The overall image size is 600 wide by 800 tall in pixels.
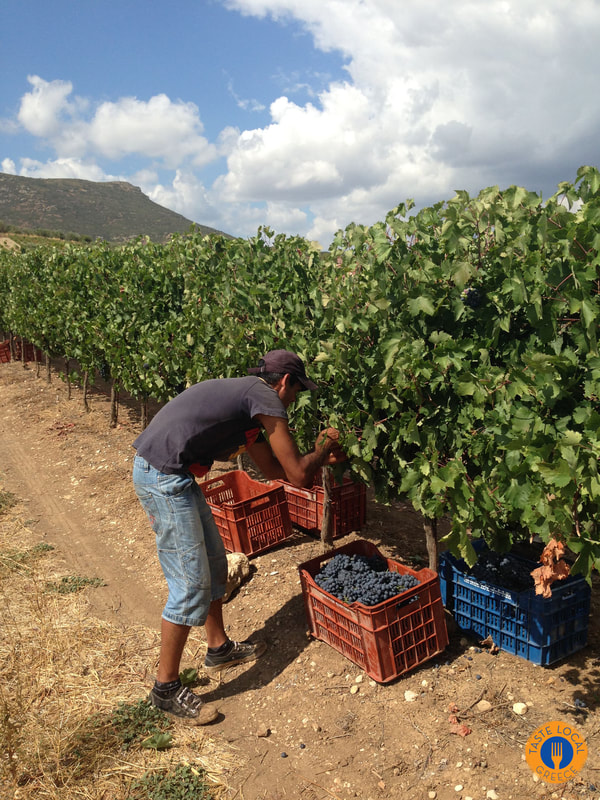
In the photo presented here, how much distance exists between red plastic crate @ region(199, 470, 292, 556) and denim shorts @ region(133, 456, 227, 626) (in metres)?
1.66

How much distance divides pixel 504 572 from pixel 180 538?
206cm

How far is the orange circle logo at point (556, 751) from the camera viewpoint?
2.88 meters

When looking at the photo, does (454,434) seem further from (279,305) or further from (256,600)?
(279,305)

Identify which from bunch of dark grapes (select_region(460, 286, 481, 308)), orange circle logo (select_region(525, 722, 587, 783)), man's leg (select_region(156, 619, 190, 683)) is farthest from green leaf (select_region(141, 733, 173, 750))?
bunch of dark grapes (select_region(460, 286, 481, 308))

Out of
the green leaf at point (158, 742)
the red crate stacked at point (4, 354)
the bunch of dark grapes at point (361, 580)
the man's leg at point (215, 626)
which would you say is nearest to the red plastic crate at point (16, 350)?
the red crate stacked at point (4, 354)

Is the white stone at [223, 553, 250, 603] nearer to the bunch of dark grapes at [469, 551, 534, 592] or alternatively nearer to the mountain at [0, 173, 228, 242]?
the bunch of dark grapes at [469, 551, 534, 592]

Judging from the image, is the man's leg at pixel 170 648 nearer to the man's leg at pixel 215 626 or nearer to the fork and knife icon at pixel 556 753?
the man's leg at pixel 215 626

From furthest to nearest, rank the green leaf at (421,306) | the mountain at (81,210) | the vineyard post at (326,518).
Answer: the mountain at (81,210) < the vineyard post at (326,518) < the green leaf at (421,306)

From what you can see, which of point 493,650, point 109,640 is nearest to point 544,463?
point 493,650

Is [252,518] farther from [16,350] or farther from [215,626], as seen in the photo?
[16,350]

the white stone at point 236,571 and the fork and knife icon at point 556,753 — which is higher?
the white stone at point 236,571

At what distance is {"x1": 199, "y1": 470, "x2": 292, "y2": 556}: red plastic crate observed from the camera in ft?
17.1

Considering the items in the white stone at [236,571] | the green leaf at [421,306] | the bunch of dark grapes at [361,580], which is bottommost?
the white stone at [236,571]

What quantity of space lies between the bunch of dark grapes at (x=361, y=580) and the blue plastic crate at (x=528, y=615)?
0.38 m
